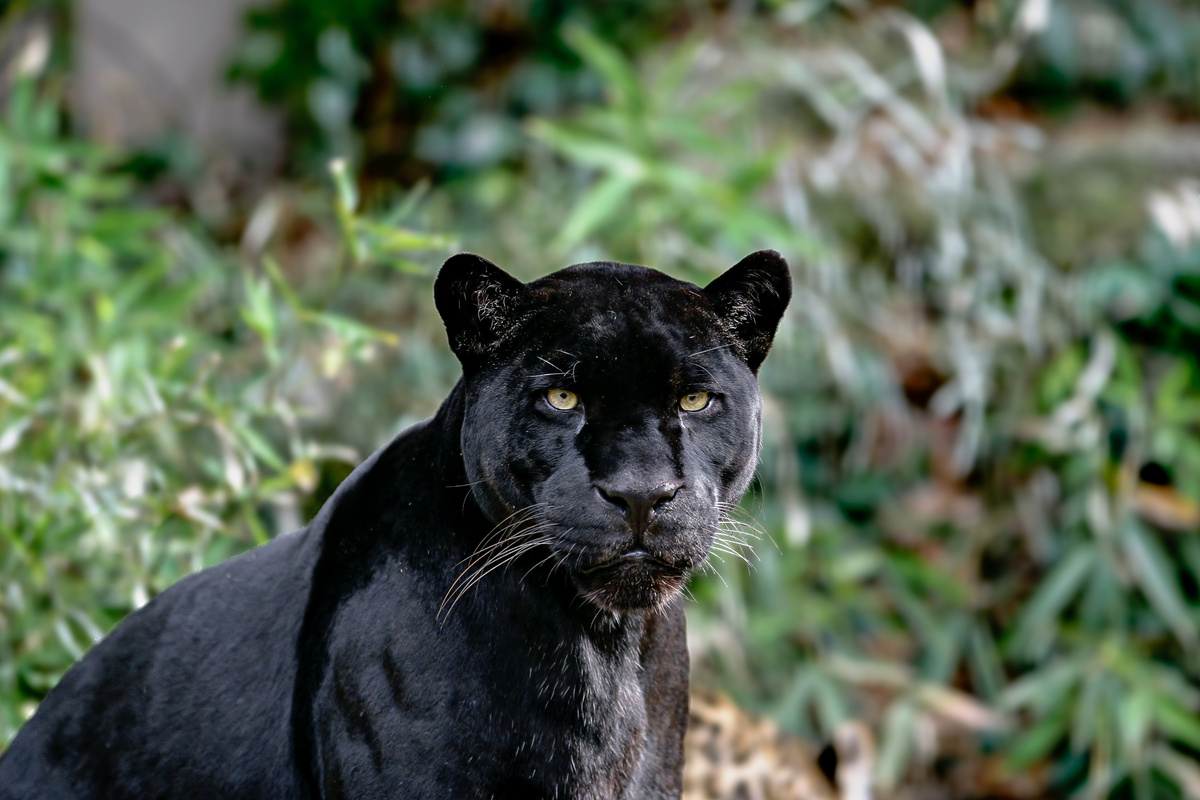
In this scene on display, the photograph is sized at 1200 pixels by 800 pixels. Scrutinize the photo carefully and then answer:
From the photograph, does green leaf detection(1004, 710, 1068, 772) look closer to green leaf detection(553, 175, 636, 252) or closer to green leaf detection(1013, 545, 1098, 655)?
green leaf detection(1013, 545, 1098, 655)

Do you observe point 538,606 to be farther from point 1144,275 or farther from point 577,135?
point 1144,275

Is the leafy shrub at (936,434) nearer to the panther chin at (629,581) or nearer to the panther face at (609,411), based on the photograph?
the panther face at (609,411)

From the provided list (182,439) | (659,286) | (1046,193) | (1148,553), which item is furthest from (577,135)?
(659,286)

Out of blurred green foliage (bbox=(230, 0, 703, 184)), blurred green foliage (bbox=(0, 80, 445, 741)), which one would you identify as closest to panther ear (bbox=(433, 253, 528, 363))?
blurred green foliage (bbox=(0, 80, 445, 741))

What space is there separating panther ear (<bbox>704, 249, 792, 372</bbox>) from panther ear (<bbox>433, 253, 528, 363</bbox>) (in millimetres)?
272

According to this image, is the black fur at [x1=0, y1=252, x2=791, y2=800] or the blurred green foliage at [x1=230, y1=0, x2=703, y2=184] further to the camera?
the blurred green foliage at [x1=230, y1=0, x2=703, y2=184]

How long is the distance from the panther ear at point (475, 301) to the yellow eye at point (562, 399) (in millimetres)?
117

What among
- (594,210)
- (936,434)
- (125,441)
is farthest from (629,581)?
(936,434)

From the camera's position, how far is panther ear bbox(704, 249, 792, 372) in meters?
1.98

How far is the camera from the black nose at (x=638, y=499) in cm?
182

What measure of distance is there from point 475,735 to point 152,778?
50 cm

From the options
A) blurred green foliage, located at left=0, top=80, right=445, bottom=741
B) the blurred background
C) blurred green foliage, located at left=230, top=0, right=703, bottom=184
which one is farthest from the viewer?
blurred green foliage, located at left=230, top=0, right=703, bottom=184

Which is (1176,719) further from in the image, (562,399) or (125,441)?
(562,399)

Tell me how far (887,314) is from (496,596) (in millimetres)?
3548
